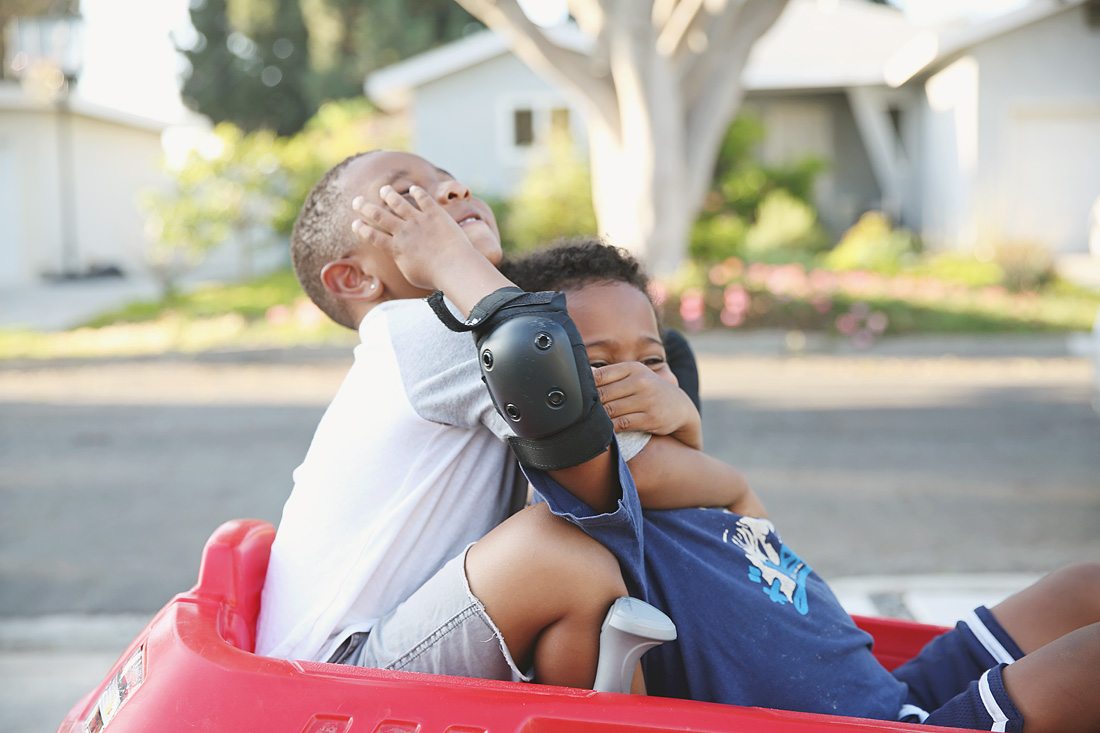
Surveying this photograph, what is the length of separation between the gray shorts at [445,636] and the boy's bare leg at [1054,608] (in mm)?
864

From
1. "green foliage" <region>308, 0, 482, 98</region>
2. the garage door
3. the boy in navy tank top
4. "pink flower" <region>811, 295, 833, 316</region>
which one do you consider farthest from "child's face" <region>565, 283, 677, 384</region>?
"green foliage" <region>308, 0, 482, 98</region>

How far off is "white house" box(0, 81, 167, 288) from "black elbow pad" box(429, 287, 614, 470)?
59.1 ft

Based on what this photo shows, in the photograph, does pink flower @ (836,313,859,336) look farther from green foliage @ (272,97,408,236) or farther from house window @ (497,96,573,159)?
house window @ (497,96,573,159)

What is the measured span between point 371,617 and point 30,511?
412cm

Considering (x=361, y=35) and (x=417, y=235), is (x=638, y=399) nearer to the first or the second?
(x=417, y=235)

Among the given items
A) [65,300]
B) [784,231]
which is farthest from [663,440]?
[65,300]

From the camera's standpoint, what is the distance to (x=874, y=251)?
1588 cm

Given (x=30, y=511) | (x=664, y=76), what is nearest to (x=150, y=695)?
(x=30, y=511)

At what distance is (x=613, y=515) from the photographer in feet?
4.73

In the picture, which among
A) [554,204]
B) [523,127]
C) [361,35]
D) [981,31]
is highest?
[361,35]

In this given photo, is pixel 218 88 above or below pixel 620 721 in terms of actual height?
above

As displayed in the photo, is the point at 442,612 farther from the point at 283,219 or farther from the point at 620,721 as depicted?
the point at 283,219

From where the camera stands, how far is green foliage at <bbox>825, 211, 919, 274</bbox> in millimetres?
15359

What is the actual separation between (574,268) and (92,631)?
99.9 inches
